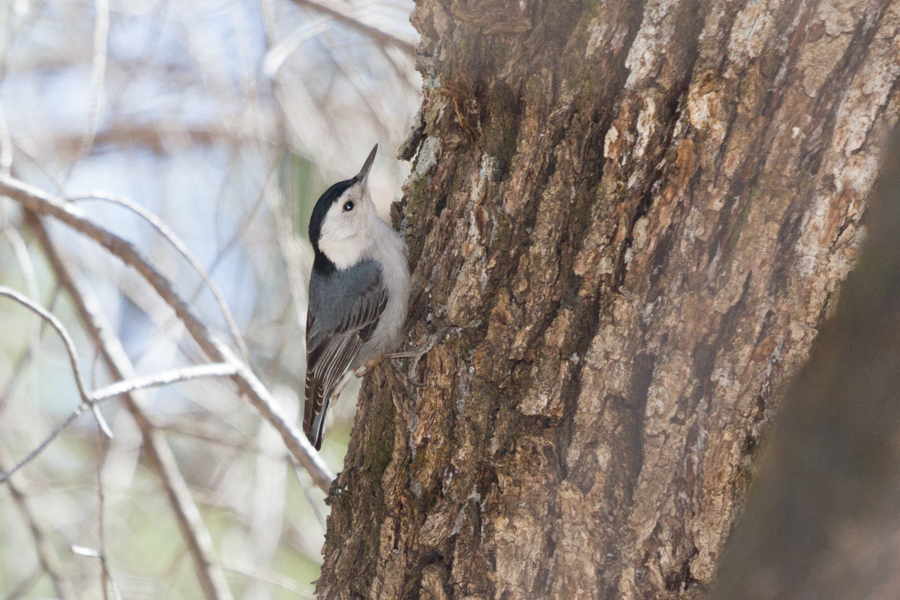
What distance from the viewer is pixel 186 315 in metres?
2.24

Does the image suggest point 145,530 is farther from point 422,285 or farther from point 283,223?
point 422,285

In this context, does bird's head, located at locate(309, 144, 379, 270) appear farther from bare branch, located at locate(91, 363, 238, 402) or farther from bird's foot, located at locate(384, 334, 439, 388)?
bird's foot, located at locate(384, 334, 439, 388)

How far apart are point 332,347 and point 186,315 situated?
2.02 feet

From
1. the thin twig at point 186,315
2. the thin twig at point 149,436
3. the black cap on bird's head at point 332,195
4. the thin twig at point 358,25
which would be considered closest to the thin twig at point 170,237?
the thin twig at point 186,315

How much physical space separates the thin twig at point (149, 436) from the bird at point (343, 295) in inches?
18.5

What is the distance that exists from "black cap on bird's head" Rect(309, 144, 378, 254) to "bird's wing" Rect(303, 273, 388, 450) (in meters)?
0.34

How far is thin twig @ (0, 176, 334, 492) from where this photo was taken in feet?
7.11

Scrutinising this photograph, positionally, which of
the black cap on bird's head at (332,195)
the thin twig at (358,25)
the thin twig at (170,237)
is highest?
the thin twig at (358,25)

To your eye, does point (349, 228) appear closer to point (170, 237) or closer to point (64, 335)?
point (170, 237)

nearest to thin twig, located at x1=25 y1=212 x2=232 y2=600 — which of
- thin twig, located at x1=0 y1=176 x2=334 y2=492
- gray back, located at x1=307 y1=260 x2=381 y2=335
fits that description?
thin twig, located at x1=0 y1=176 x2=334 y2=492

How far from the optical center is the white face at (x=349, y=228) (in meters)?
2.71

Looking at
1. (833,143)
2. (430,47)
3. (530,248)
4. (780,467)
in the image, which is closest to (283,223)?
(430,47)

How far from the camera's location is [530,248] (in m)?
1.53

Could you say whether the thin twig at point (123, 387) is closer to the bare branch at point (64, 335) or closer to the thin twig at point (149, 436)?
the bare branch at point (64, 335)
